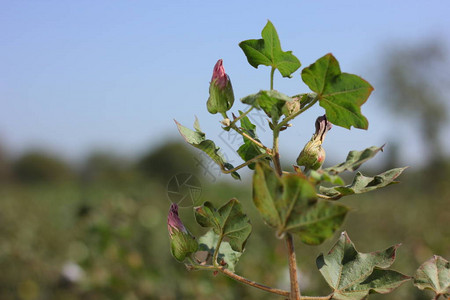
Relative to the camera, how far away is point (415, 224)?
4.50 meters

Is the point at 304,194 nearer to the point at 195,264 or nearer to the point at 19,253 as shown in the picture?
the point at 195,264

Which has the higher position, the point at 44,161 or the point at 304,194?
the point at 304,194

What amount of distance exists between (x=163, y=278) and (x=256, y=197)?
6.78 feet

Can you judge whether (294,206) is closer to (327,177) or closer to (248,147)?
(327,177)

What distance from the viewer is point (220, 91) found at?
0.47 metres

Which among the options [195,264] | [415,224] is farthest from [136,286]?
[415,224]

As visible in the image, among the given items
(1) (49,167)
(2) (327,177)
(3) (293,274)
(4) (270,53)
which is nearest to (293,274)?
(3) (293,274)

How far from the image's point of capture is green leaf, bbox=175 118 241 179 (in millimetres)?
466

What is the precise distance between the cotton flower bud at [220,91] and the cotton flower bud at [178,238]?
10 cm

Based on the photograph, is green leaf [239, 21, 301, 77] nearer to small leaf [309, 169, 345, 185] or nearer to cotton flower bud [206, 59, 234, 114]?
cotton flower bud [206, 59, 234, 114]

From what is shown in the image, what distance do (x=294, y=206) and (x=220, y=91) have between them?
0.46 feet

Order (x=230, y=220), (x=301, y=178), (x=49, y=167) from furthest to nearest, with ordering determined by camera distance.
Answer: (x=49, y=167)
(x=230, y=220)
(x=301, y=178)

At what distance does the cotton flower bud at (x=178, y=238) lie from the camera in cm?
49

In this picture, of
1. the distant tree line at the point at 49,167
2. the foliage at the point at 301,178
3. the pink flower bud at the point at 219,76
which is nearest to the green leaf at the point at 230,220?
the foliage at the point at 301,178
